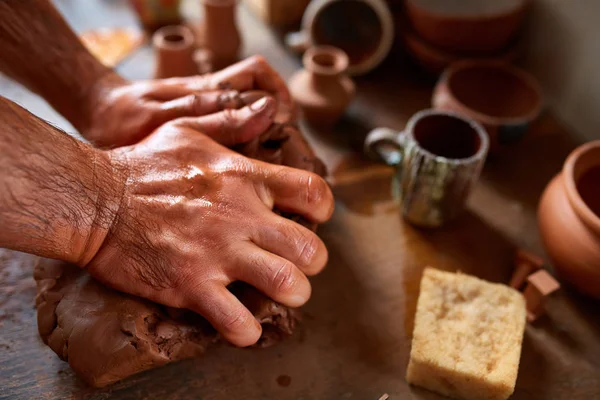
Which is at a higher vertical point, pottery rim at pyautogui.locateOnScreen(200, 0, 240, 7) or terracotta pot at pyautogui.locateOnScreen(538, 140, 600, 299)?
pottery rim at pyautogui.locateOnScreen(200, 0, 240, 7)

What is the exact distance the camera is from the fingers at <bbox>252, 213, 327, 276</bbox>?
1.10m

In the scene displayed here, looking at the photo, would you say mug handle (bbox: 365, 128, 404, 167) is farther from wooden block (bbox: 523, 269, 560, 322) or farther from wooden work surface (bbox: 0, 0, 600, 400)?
wooden block (bbox: 523, 269, 560, 322)

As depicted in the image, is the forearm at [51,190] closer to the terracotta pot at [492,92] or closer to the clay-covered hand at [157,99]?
the clay-covered hand at [157,99]

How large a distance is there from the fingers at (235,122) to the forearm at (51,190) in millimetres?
251

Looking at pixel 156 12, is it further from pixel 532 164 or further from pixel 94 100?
pixel 532 164

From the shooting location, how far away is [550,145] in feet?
6.08

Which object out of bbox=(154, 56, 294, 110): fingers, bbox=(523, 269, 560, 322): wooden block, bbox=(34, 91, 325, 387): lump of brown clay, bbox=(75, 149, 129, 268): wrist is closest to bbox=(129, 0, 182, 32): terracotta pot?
bbox=(154, 56, 294, 110): fingers

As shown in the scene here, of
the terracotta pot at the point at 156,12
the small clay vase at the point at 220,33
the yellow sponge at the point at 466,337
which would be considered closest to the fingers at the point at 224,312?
the yellow sponge at the point at 466,337

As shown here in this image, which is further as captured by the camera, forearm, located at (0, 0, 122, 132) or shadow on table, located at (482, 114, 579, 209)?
shadow on table, located at (482, 114, 579, 209)

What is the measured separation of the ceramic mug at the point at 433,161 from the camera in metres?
1.36

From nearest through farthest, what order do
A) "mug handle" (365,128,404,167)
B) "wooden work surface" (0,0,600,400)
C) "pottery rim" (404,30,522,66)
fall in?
1. "wooden work surface" (0,0,600,400)
2. "mug handle" (365,128,404,167)
3. "pottery rim" (404,30,522,66)

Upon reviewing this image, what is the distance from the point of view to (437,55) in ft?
6.41

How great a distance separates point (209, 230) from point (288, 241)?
18 cm

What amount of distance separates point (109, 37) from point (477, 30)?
1542mm
